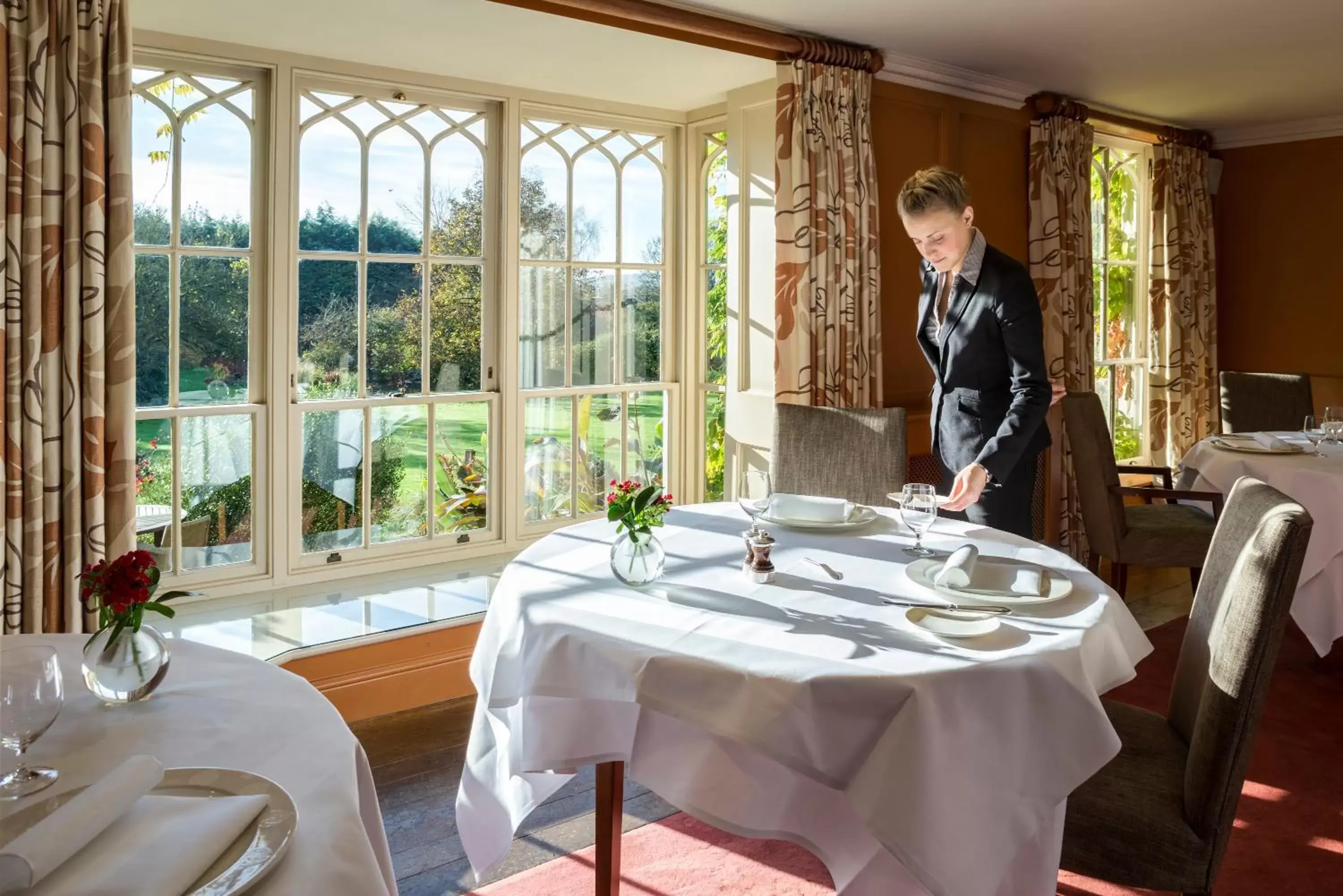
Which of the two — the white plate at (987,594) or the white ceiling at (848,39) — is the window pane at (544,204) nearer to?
the white ceiling at (848,39)

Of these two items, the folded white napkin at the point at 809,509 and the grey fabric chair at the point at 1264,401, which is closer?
the folded white napkin at the point at 809,509

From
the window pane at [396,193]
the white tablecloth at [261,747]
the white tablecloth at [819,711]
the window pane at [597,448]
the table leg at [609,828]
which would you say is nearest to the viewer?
the white tablecloth at [261,747]

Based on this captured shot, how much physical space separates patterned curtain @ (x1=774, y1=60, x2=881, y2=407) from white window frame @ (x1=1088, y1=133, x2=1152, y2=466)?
2.49 metres

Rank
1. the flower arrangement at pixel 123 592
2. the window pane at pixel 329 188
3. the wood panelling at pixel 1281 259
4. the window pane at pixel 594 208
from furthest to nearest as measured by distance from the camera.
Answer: the wood panelling at pixel 1281 259 < the window pane at pixel 594 208 < the window pane at pixel 329 188 < the flower arrangement at pixel 123 592

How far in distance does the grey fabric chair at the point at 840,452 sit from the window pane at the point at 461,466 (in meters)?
2.10

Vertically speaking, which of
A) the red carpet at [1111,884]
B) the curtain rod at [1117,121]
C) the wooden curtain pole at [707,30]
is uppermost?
the curtain rod at [1117,121]

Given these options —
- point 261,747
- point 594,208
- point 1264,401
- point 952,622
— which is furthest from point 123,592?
point 1264,401

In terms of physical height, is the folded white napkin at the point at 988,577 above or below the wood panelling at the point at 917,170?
below

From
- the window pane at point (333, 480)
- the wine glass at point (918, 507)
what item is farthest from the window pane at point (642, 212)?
the wine glass at point (918, 507)

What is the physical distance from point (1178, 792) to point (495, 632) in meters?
1.24

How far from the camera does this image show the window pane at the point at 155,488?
154 inches

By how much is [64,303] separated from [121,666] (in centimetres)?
206

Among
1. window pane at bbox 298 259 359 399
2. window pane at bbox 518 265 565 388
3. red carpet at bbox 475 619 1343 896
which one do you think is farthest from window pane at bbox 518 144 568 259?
red carpet at bbox 475 619 1343 896

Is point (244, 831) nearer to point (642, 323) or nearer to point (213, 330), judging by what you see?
point (213, 330)
